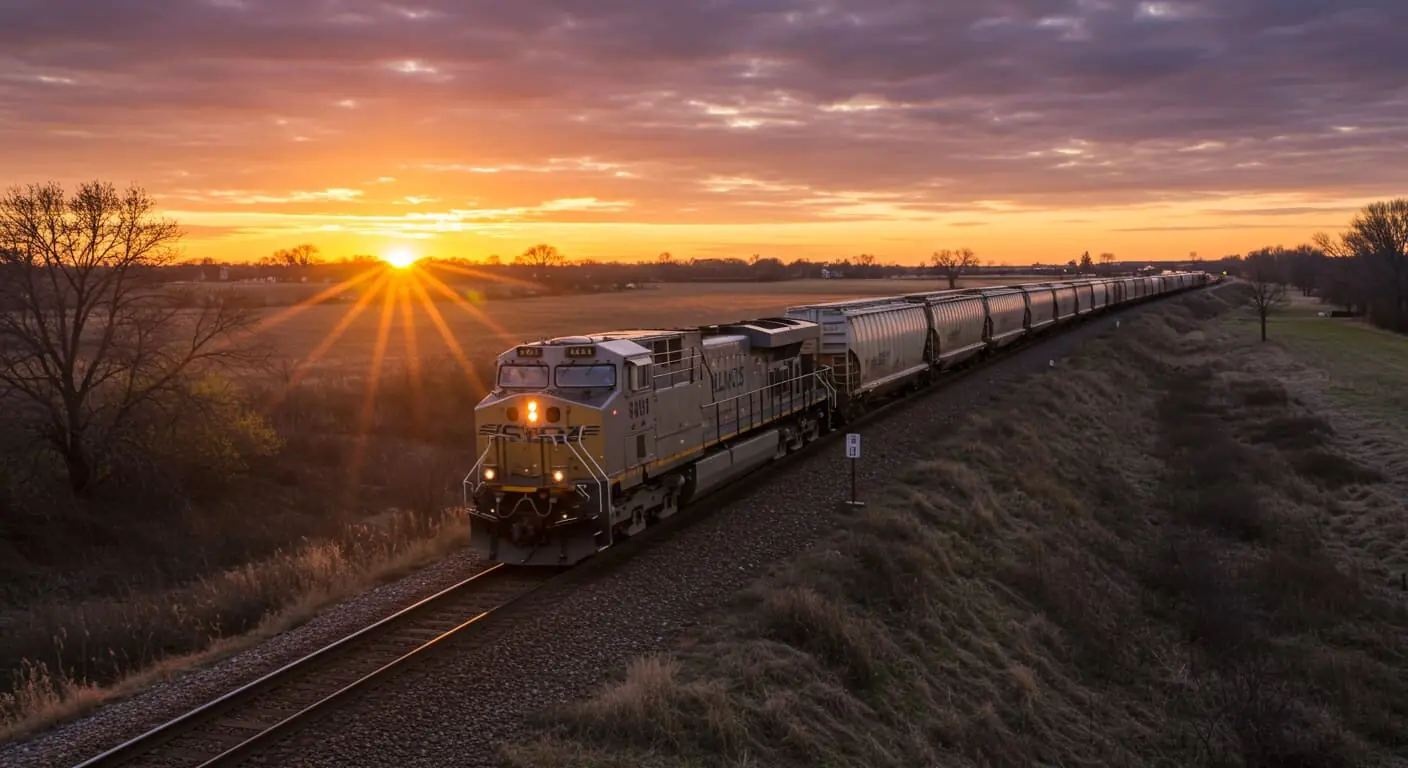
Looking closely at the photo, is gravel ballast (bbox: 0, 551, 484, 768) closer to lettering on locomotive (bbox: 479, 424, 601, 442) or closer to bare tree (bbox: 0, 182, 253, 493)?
lettering on locomotive (bbox: 479, 424, 601, 442)

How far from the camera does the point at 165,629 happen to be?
46.8 ft

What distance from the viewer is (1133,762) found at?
13.3 meters

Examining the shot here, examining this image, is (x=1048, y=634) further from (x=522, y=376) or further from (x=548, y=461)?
(x=522, y=376)

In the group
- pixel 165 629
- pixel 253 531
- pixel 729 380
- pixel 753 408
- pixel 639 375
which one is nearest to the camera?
pixel 165 629

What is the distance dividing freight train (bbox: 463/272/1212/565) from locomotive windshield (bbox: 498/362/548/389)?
0.02 m

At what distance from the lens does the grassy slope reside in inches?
413

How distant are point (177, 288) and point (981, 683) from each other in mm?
30800

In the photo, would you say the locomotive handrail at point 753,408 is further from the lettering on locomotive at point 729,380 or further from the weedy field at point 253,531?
the weedy field at point 253,531

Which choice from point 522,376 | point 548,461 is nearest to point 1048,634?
point 548,461

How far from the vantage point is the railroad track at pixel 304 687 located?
9.16 m

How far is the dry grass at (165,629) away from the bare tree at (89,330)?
11170mm

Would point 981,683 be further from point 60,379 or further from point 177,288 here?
point 177,288

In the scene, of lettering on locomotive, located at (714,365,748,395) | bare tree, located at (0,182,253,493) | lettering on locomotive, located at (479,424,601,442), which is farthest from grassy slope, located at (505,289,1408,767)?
bare tree, located at (0,182,253,493)

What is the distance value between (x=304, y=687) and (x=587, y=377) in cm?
661
